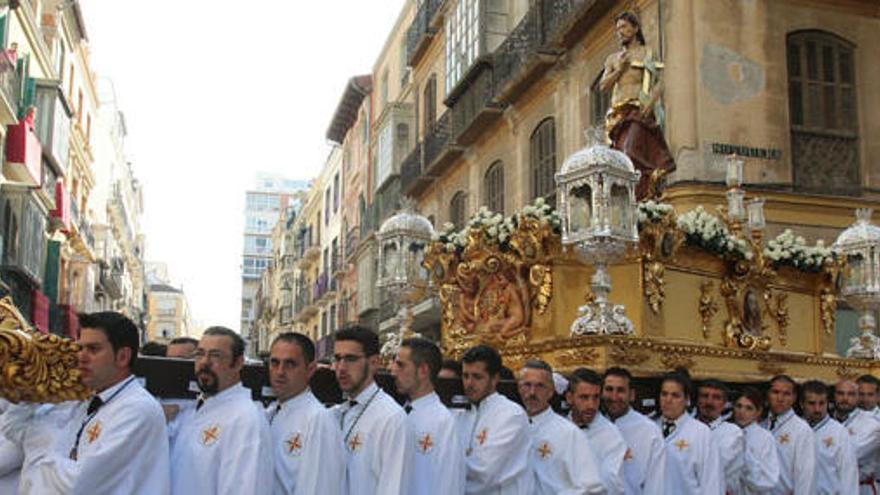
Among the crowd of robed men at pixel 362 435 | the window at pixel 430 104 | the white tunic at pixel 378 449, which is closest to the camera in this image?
the crowd of robed men at pixel 362 435

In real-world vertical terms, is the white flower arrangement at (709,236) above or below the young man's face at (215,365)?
above

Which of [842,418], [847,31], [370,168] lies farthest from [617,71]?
[370,168]

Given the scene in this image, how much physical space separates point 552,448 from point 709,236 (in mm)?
4258

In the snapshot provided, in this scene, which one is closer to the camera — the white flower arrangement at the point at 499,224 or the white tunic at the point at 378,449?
the white tunic at the point at 378,449

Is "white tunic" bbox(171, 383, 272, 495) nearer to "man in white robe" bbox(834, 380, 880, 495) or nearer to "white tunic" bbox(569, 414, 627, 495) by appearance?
"white tunic" bbox(569, 414, 627, 495)

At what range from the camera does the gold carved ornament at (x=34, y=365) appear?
4352 mm

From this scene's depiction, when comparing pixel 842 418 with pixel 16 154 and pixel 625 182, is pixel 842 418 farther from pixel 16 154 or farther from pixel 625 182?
pixel 16 154

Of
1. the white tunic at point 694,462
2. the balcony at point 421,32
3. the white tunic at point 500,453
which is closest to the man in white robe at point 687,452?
the white tunic at point 694,462

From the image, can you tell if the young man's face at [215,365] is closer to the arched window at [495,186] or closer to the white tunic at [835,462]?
the white tunic at [835,462]

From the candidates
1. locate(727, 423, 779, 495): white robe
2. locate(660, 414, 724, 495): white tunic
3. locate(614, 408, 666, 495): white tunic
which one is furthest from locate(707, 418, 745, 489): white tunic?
locate(614, 408, 666, 495): white tunic

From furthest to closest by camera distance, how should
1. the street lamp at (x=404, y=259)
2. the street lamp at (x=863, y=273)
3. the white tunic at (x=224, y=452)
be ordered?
the street lamp at (x=404, y=259)
the street lamp at (x=863, y=273)
the white tunic at (x=224, y=452)

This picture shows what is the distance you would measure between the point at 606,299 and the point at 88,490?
17.9 feet

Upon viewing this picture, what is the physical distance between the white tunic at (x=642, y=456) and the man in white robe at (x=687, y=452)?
249 millimetres

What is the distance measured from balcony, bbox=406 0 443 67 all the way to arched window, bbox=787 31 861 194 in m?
13.4
